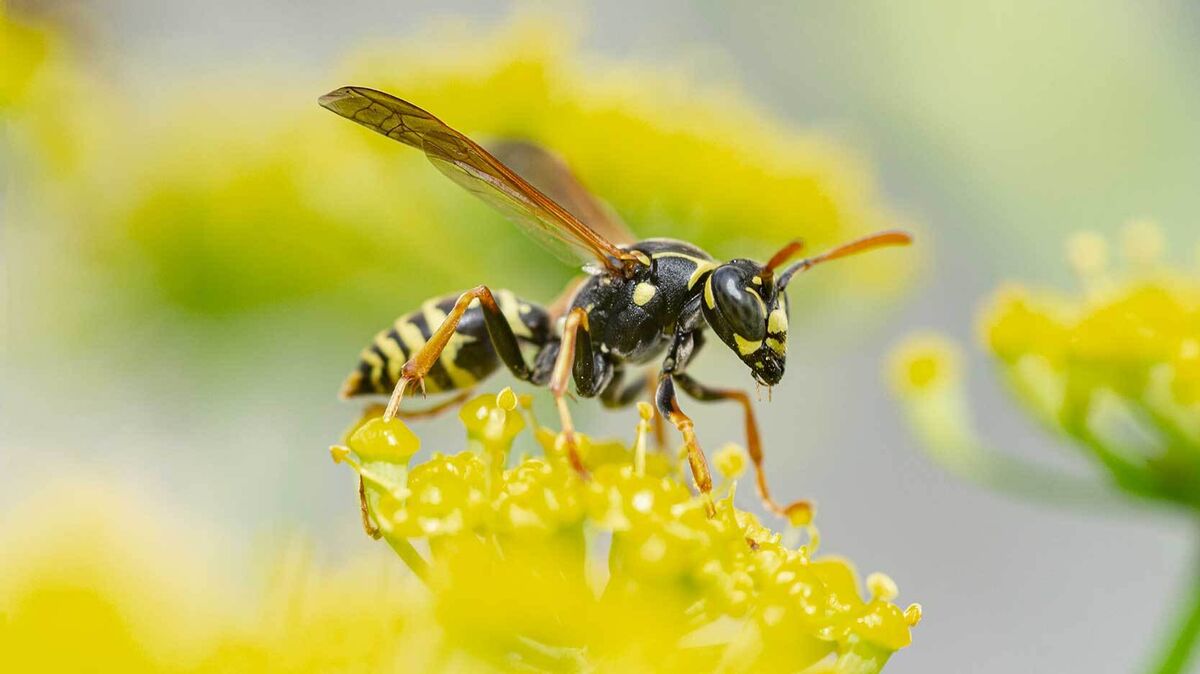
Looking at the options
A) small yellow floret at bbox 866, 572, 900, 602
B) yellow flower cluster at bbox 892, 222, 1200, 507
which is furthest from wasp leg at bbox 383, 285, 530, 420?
yellow flower cluster at bbox 892, 222, 1200, 507

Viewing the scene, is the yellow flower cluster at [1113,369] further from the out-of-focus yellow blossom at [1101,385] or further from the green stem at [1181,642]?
the green stem at [1181,642]

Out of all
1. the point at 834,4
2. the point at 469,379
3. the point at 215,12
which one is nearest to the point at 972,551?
the point at 834,4

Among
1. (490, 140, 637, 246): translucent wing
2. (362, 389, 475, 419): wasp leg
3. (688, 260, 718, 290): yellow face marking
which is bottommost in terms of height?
(362, 389, 475, 419): wasp leg

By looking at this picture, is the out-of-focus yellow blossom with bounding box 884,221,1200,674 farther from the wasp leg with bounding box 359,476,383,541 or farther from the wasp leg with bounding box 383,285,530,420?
the wasp leg with bounding box 359,476,383,541

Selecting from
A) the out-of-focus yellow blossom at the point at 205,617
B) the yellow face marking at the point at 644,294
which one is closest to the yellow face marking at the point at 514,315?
the yellow face marking at the point at 644,294

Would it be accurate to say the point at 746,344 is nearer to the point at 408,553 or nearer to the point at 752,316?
the point at 752,316

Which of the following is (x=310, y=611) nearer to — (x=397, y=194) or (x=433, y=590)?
(x=433, y=590)
